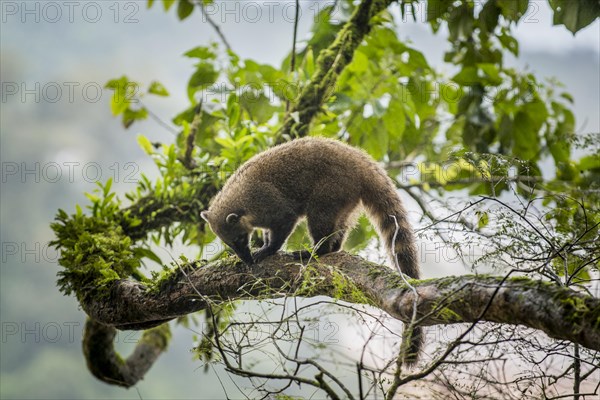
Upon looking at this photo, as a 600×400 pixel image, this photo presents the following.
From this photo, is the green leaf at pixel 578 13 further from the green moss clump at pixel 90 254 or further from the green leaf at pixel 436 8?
the green moss clump at pixel 90 254

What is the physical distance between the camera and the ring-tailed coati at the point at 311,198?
13.0 feet

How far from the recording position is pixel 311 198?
13.5ft

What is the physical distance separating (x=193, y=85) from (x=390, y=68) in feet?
7.50

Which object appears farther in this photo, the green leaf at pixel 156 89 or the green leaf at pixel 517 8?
the green leaf at pixel 156 89

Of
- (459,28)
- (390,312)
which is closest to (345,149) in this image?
(390,312)

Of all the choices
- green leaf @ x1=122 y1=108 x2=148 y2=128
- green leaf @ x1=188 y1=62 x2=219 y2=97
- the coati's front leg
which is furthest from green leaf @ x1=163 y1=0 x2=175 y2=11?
the coati's front leg

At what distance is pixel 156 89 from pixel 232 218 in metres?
2.55

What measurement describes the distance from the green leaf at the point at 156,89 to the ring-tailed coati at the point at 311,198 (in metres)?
2.30

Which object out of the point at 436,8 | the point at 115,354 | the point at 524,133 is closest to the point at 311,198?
the point at 436,8

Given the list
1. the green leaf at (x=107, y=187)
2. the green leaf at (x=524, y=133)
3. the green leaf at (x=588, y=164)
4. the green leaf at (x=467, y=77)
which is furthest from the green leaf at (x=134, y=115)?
the green leaf at (x=588, y=164)

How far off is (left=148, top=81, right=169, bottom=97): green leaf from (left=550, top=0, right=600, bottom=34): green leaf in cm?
409

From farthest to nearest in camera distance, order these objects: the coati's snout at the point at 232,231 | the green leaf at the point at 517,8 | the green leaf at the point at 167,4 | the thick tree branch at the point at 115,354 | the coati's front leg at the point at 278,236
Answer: the green leaf at the point at 167,4, the thick tree branch at the point at 115,354, the green leaf at the point at 517,8, the coati's front leg at the point at 278,236, the coati's snout at the point at 232,231

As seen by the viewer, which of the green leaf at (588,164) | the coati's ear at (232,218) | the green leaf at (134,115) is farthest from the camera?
the green leaf at (134,115)

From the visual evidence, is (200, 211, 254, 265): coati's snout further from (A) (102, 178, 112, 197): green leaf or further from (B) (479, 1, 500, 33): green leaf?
(B) (479, 1, 500, 33): green leaf
